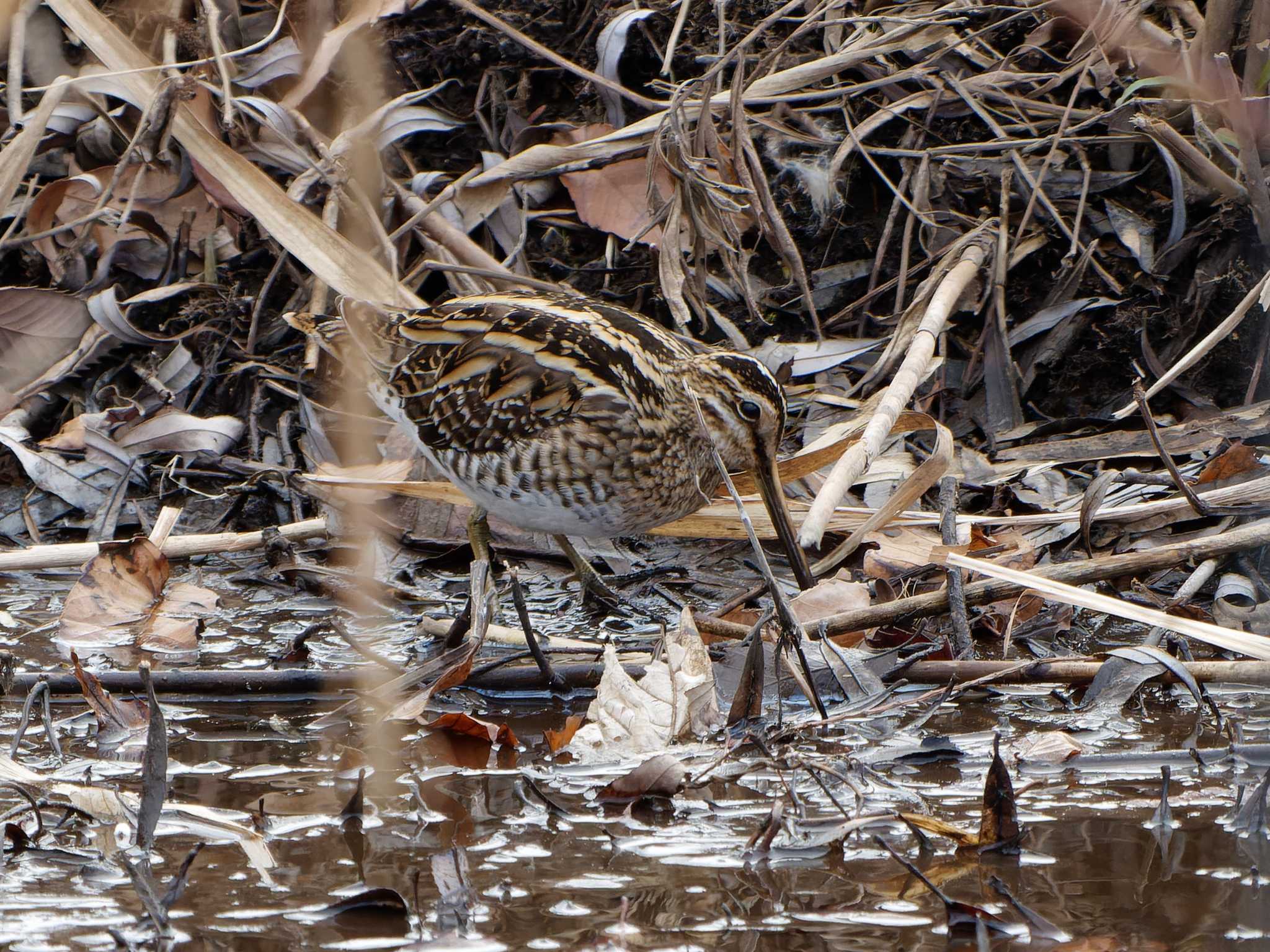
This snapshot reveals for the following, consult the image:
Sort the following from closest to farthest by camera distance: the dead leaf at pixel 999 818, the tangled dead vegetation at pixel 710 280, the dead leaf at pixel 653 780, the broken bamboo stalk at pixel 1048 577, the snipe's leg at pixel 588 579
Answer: the dead leaf at pixel 999 818
the dead leaf at pixel 653 780
the broken bamboo stalk at pixel 1048 577
the tangled dead vegetation at pixel 710 280
the snipe's leg at pixel 588 579

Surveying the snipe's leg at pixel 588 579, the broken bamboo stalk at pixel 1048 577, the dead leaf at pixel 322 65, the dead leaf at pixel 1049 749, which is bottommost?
the dead leaf at pixel 1049 749

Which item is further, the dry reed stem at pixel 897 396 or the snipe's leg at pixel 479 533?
the snipe's leg at pixel 479 533

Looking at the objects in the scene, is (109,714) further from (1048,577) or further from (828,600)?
(1048,577)

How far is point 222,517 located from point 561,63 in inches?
85.2

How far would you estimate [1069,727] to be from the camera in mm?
3250

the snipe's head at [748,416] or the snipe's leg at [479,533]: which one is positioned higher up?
the snipe's head at [748,416]

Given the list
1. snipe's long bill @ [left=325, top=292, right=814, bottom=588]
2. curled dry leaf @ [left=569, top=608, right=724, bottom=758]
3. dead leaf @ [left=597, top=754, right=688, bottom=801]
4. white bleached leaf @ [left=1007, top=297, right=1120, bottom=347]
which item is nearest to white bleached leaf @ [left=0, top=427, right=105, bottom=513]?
snipe's long bill @ [left=325, top=292, right=814, bottom=588]

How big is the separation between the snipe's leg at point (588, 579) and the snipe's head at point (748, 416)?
1.77 feet

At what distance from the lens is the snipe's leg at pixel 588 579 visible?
4.28 metres

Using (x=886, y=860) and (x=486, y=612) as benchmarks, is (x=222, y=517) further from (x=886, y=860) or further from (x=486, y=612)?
(x=886, y=860)

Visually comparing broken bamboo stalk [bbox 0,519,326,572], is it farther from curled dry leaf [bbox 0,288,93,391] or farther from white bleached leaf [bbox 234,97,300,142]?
white bleached leaf [bbox 234,97,300,142]

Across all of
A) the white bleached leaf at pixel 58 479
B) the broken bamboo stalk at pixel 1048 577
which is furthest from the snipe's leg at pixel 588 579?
the white bleached leaf at pixel 58 479

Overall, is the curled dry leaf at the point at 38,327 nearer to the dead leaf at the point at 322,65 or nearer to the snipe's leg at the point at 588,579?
the dead leaf at the point at 322,65

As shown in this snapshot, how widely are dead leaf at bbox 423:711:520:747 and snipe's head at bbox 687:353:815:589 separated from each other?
45.8 inches
